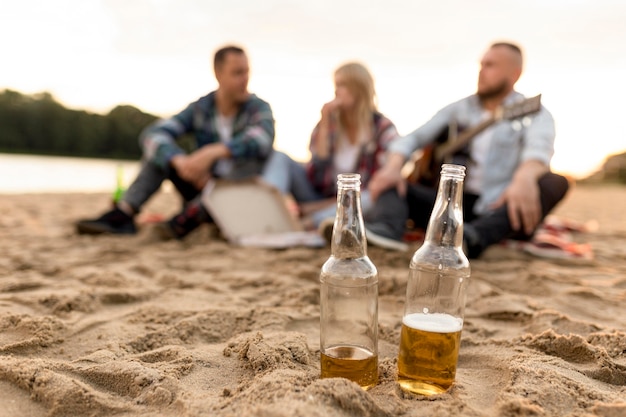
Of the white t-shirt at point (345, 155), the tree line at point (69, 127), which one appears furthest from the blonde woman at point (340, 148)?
the tree line at point (69, 127)

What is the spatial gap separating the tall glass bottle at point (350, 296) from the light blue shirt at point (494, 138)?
215 cm

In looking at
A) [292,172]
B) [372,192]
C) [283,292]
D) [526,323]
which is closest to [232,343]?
[283,292]

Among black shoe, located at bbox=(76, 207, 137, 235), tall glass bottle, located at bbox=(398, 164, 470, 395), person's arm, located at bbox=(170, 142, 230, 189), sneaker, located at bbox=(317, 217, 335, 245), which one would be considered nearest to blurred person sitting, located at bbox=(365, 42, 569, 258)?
sneaker, located at bbox=(317, 217, 335, 245)

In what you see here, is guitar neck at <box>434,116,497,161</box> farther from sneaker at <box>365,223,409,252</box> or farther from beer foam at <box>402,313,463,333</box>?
beer foam at <box>402,313,463,333</box>

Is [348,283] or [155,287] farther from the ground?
[348,283]

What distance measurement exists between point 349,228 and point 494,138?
2.41m

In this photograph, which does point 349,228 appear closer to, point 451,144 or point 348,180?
point 348,180

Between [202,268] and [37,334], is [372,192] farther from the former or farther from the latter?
[37,334]

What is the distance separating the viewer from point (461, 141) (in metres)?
3.32

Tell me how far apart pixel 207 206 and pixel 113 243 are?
2.13 ft

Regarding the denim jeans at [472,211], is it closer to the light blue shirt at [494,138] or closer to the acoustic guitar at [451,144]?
the light blue shirt at [494,138]

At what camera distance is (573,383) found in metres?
1.27

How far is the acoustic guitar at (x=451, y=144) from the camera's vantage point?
295 cm

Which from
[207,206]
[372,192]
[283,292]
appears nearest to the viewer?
[283,292]
